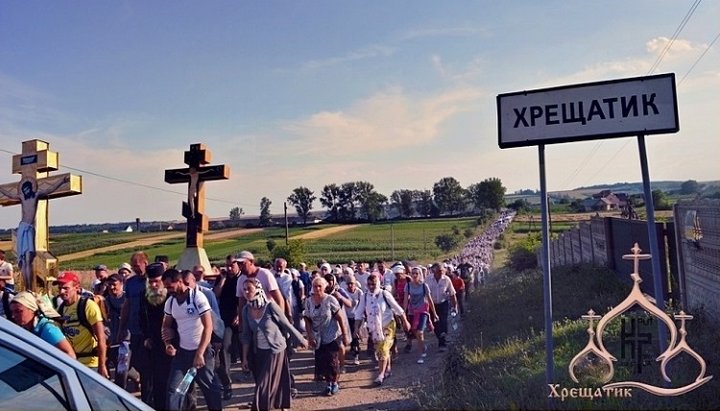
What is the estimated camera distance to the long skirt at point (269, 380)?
5.98 meters

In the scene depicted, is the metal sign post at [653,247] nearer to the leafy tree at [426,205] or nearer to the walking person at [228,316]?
the walking person at [228,316]

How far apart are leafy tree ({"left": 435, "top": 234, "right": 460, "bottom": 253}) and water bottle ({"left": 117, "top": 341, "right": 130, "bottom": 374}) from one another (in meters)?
37.8

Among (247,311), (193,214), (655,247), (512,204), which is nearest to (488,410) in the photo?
(655,247)

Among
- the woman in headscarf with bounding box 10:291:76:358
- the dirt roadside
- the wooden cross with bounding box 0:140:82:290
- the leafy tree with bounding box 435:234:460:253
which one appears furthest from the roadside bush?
the woman in headscarf with bounding box 10:291:76:358

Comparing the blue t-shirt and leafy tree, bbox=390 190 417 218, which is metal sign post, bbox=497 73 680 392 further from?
leafy tree, bbox=390 190 417 218

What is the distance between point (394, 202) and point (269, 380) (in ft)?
167

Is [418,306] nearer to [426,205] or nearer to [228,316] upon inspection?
[228,316]

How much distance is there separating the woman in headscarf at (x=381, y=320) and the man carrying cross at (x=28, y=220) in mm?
5198

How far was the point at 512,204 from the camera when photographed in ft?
224

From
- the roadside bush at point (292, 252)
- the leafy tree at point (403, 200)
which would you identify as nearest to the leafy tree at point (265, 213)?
the leafy tree at point (403, 200)

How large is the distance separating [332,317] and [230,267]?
1.65 m

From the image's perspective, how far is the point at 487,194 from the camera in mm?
A: 63000

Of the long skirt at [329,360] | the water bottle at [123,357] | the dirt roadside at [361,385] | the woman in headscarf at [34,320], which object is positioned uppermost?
the woman in headscarf at [34,320]

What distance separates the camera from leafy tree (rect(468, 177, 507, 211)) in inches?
2462
